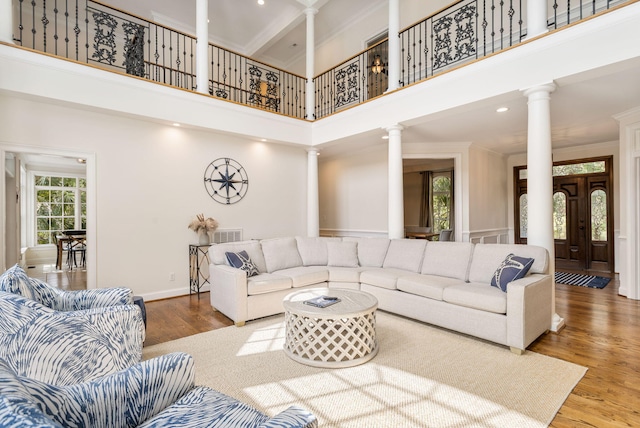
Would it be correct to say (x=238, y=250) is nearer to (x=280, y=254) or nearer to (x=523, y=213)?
(x=280, y=254)

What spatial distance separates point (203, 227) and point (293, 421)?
4602 millimetres

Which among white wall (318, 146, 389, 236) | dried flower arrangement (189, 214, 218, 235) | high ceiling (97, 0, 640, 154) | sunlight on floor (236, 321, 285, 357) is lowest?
sunlight on floor (236, 321, 285, 357)

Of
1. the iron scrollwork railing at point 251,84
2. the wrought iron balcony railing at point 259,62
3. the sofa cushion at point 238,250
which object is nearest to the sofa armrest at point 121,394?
the sofa cushion at point 238,250

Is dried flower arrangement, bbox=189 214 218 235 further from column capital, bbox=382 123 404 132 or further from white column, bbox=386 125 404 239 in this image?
column capital, bbox=382 123 404 132

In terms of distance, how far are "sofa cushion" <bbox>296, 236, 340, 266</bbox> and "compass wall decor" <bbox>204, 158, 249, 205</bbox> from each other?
1.59 metres

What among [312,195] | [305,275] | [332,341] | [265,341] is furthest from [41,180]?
[332,341]

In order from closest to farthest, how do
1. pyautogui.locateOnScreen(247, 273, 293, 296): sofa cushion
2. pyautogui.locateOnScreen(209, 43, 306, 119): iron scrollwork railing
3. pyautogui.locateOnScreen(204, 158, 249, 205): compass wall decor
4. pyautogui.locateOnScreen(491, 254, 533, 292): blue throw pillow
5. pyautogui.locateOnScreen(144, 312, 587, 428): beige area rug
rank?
pyautogui.locateOnScreen(144, 312, 587, 428): beige area rug, pyautogui.locateOnScreen(491, 254, 533, 292): blue throw pillow, pyautogui.locateOnScreen(247, 273, 293, 296): sofa cushion, pyautogui.locateOnScreen(204, 158, 249, 205): compass wall decor, pyautogui.locateOnScreen(209, 43, 306, 119): iron scrollwork railing

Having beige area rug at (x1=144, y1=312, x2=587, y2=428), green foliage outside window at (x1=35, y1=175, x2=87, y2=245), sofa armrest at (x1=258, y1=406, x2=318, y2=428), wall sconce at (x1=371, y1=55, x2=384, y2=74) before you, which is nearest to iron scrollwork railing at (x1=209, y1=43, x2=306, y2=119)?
wall sconce at (x1=371, y1=55, x2=384, y2=74)

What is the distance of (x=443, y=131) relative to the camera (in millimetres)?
5695

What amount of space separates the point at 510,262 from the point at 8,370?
148 inches

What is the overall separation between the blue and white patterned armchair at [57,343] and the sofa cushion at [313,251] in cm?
307

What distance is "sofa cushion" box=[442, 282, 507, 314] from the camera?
9.99ft

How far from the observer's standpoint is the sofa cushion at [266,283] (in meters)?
3.80

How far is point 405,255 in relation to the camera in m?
4.59
